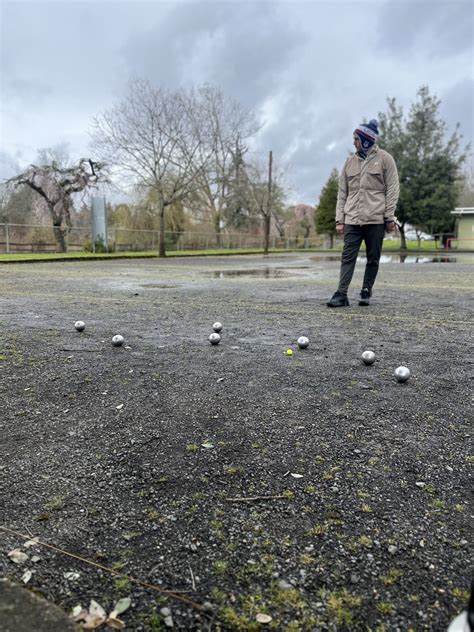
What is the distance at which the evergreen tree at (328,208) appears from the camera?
178ft

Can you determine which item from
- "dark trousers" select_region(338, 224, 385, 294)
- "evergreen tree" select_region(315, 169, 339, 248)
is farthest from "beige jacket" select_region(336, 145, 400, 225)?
"evergreen tree" select_region(315, 169, 339, 248)

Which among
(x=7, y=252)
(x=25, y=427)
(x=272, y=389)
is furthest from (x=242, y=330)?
(x=7, y=252)

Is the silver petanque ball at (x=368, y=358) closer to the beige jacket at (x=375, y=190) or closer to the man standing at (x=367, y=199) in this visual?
the man standing at (x=367, y=199)

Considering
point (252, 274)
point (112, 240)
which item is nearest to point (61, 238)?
point (112, 240)

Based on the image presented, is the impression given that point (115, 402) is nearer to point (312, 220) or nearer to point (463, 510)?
point (463, 510)

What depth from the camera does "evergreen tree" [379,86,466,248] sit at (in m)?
35.1

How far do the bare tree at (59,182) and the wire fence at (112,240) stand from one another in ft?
12.3

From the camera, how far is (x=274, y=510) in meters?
1.46

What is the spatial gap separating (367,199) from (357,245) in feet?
1.80

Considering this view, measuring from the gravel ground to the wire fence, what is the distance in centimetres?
2456

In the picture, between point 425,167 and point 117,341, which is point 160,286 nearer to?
point 117,341

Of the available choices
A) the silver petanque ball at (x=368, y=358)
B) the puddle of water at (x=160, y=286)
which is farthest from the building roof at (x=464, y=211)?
the silver petanque ball at (x=368, y=358)

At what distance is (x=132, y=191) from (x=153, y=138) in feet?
41.3

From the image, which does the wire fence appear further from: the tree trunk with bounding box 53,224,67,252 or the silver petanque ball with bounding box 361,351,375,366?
the silver petanque ball with bounding box 361,351,375,366
